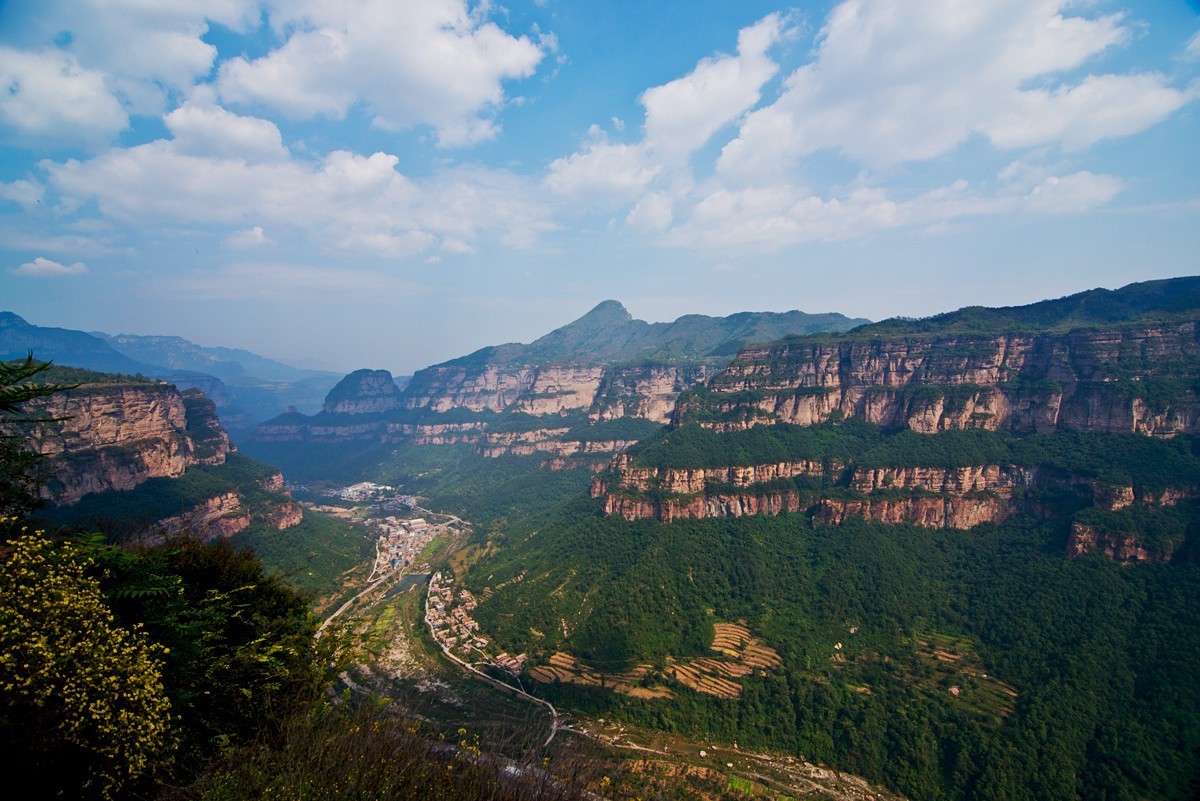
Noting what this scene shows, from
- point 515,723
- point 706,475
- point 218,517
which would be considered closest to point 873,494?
point 706,475

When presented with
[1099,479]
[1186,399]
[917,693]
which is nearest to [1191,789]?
[917,693]

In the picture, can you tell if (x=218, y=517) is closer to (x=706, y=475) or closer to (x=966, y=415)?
(x=706, y=475)

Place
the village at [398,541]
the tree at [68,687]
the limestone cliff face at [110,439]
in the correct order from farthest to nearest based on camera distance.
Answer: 1. the village at [398,541]
2. the limestone cliff face at [110,439]
3. the tree at [68,687]

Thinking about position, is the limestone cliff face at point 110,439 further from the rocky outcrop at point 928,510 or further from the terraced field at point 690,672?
the rocky outcrop at point 928,510

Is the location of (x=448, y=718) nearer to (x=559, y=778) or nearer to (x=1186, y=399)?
(x=559, y=778)

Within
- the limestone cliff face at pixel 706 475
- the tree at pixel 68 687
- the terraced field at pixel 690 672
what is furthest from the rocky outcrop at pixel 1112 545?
the tree at pixel 68 687

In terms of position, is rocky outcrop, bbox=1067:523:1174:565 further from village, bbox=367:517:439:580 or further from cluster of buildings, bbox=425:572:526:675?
village, bbox=367:517:439:580
